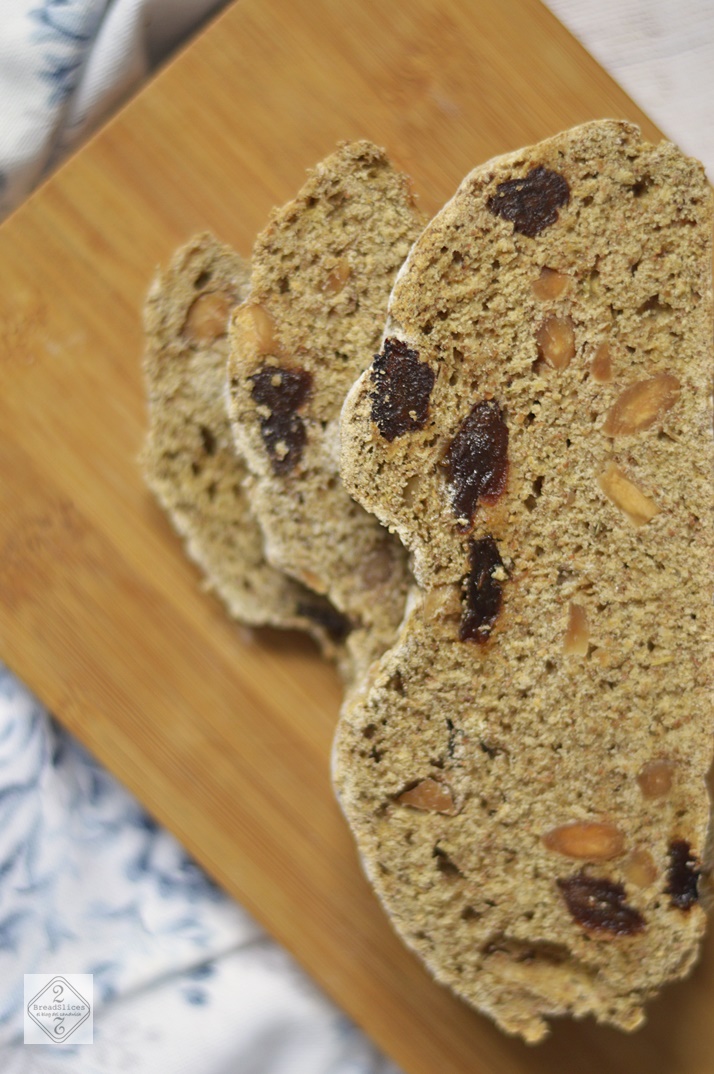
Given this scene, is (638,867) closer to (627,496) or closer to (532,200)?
(627,496)

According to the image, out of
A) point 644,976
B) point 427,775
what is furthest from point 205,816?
point 644,976

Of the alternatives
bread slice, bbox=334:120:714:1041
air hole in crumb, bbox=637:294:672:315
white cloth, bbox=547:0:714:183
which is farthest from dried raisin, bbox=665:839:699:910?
white cloth, bbox=547:0:714:183

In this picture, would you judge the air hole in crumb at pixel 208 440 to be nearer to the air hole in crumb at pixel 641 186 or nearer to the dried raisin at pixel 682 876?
the air hole in crumb at pixel 641 186

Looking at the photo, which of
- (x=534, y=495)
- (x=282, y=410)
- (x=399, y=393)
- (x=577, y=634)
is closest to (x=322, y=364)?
(x=282, y=410)

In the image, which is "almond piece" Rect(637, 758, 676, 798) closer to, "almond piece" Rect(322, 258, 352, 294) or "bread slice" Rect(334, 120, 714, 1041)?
"bread slice" Rect(334, 120, 714, 1041)

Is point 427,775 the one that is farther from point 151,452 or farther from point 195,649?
point 151,452

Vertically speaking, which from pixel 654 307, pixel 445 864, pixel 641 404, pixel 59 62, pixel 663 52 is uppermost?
pixel 59 62

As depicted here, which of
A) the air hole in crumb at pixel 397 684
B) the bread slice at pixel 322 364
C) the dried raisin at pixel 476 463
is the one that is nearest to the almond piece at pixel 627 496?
the dried raisin at pixel 476 463

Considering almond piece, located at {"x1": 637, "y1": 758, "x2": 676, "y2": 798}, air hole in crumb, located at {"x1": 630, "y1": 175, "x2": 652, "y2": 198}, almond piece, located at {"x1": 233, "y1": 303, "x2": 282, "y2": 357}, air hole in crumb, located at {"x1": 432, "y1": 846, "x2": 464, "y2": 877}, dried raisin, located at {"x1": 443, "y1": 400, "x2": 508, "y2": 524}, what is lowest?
almond piece, located at {"x1": 637, "y1": 758, "x2": 676, "y2": 798}
